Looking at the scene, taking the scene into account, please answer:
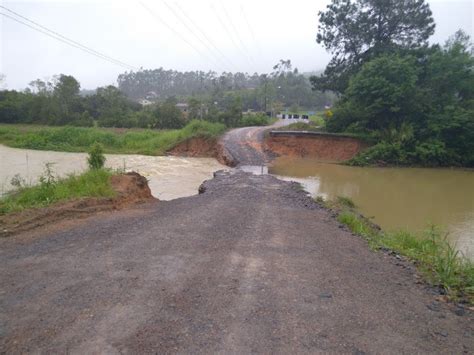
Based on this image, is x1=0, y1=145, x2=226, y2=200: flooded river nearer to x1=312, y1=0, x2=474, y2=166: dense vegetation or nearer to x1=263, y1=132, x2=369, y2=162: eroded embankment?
x1=263, y1=132, x2=369, y2=162: eroded embankment

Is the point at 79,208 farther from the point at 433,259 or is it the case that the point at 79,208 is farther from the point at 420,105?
the point at 420,105

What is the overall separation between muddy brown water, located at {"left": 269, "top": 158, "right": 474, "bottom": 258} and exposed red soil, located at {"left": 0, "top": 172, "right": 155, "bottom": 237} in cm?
812

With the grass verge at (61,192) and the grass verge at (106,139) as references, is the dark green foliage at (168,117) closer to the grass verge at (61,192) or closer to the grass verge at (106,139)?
the grass verge at (106,139)

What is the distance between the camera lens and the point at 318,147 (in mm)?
28453

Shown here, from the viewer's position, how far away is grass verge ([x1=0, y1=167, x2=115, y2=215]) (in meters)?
8.99

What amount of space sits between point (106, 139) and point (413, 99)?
25.2 m

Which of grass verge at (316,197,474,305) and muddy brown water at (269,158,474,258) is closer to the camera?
grass verge at (316,197,474,305)

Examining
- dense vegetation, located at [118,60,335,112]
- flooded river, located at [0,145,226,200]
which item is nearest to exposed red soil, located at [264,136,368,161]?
flooded river, located at [0,145,226,200]

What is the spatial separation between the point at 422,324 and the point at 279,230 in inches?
160

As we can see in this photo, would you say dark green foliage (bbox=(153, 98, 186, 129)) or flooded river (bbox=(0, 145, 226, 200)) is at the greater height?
dark green foliage (bbox=(153, 98, 186, 129))

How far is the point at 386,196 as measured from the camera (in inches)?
656

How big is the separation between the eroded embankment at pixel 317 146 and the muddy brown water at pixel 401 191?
155 cm

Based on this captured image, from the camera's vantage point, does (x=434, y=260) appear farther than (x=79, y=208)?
No

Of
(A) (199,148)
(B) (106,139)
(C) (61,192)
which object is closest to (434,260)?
(C) (61,192)
